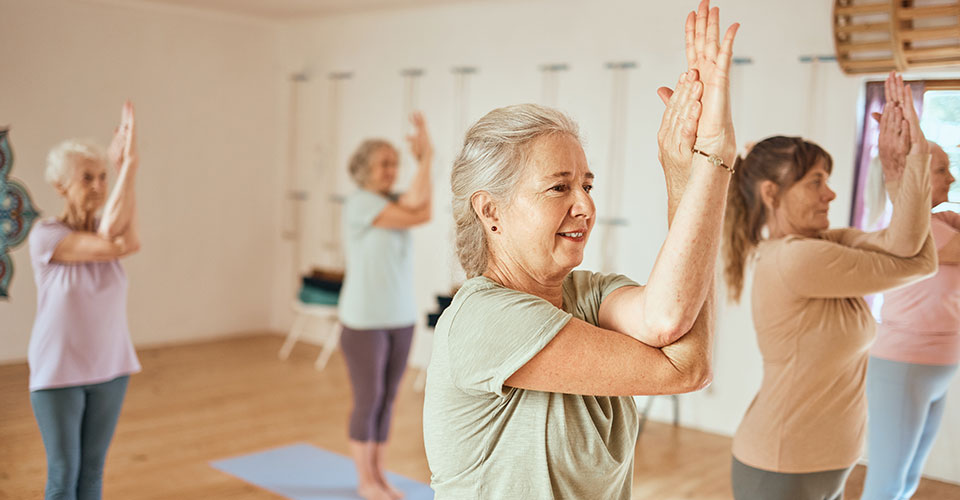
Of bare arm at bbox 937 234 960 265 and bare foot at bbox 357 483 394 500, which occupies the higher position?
bare arm at bbox 937 234 960 265

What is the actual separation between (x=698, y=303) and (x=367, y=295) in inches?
102

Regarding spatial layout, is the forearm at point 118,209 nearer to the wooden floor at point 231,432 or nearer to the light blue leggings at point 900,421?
the wooden floor at point 231,432

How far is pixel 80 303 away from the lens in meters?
2.19

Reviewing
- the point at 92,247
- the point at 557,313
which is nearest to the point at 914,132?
the point at 557,313

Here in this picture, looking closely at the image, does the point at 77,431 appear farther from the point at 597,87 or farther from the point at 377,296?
the point at 597,87

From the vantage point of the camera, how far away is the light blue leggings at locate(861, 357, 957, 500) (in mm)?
1927

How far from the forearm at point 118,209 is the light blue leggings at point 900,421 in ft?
6.08

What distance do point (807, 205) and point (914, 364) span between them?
44 centimetres

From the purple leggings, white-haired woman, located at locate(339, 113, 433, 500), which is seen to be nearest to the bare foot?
white-haired woman, located at locate(339, 113, 433, 500)

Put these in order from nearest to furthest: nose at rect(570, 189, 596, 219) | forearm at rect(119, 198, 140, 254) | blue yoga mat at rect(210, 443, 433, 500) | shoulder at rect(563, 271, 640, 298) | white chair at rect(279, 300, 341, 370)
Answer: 1. nose at rect(570, 189, 596, 219)
2. shoulder at rect(563, 271, 640, 298)
3. forearm at rect(119, 198, 140, 254)
4. blue yoga mat at rect(210, 443, 433, 500)
5. white chair at rect(279, 300, 341, 370)

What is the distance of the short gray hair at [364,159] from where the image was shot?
3660 mm

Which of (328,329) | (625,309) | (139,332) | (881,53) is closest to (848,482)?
(881,53)

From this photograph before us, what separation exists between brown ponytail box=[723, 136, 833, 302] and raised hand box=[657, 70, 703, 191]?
3.24 feet

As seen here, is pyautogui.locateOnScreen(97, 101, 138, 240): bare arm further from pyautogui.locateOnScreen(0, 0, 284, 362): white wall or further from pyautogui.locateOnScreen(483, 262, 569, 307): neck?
pyautogui.locateOnScreen(483, 262, 569, 307): neck
